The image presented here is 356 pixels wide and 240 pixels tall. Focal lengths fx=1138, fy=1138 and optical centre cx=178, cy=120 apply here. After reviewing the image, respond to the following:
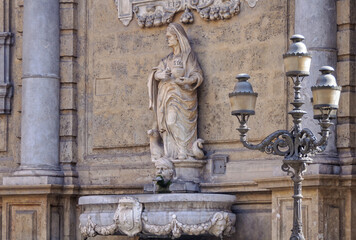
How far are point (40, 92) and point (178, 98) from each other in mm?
2341

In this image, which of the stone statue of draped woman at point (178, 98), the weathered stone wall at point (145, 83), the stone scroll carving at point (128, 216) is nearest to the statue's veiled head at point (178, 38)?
the stone statue of draped woman at point (178, 98)

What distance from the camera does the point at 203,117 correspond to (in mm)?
15375

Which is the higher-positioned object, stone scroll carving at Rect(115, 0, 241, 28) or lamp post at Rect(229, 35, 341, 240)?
stone scroll carving at Rect(115, 0, 241, 28)

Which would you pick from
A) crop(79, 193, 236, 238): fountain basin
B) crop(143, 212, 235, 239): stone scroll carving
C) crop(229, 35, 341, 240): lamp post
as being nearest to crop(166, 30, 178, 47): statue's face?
crop(79, 193, 236, 238): fountain basin

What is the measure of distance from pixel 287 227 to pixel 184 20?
3.49 meters

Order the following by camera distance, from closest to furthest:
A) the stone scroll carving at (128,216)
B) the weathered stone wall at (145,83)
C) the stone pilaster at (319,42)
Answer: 1. the stone pilaster at (319,42)
2. the stone scroll carving at (128,216)
3. the weathered stone wall at (145,83)

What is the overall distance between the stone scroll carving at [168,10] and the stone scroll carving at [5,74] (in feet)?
6.36

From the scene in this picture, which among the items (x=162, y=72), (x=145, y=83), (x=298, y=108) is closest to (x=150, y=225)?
(x=162, y=72)

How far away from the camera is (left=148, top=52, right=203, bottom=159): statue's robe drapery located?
15.2 metres

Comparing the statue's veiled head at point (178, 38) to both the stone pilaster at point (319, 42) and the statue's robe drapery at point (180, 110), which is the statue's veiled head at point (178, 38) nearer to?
the statue's robe drapery at point (180, 110)

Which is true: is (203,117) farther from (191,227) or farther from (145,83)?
(191,227)

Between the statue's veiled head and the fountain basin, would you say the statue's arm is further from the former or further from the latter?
the fountain basin

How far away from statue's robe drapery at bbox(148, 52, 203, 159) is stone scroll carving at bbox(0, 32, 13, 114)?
285 centimetres

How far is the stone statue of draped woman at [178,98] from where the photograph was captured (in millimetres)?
15156
